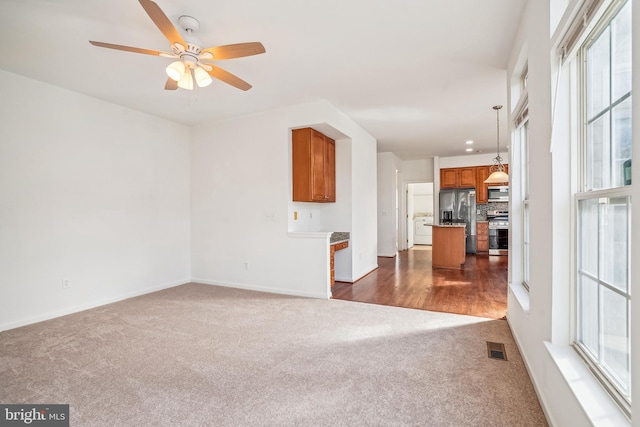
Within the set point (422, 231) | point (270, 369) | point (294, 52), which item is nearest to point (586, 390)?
point (270, 369)

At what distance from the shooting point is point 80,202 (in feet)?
12.3

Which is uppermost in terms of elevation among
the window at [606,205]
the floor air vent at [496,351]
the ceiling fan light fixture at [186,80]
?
the ceiling fan light fixture at [186,80]

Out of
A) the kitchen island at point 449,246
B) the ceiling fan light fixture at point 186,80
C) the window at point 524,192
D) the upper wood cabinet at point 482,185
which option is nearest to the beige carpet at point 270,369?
the window at point 524,192

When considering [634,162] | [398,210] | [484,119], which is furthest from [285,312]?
[398,210]

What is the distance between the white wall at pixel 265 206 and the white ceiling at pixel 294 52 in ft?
1.10

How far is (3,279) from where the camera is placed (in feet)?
10.2

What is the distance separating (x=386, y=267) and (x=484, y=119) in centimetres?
323

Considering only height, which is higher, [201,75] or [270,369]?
[201,75]

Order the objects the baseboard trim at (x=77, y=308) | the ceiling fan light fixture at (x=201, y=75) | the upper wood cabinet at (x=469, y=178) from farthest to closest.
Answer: the upper wood cabinet at (x=469, y=178) < the baseboard trim at (x=77, y=308) < the ceiling fan light fixture at (x=201, y=75)

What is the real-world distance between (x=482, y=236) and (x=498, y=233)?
37 centimetres

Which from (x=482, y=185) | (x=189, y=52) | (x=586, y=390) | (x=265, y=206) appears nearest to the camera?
(x=586, y=390)

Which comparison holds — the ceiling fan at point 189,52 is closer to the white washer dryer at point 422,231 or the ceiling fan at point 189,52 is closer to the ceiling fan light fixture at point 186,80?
the ceiling fan light fixture at point 186,80

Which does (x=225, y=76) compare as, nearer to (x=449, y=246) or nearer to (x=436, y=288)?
(x=436, y=288)

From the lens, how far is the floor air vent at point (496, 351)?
240 centimetres
